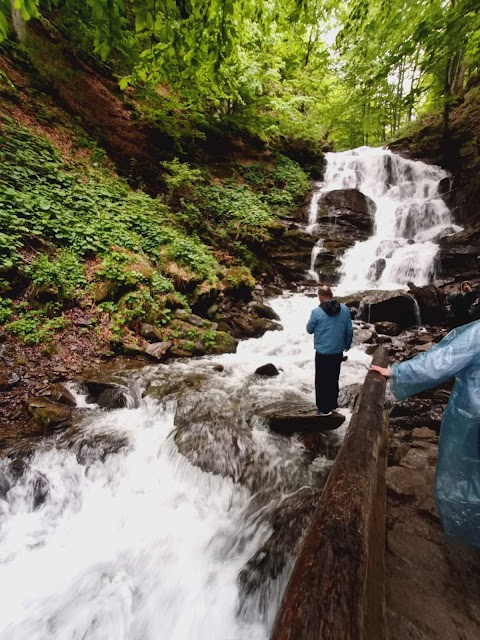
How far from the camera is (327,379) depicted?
4574 millimetres

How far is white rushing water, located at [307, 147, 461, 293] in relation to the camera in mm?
11812

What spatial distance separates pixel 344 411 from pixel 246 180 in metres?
13.1

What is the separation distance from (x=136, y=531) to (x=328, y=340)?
3.33 metres

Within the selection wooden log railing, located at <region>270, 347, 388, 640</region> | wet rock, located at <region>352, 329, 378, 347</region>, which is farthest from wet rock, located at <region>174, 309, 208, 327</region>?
wooden log railing, located at <region>270, 347, 388, 640</region>

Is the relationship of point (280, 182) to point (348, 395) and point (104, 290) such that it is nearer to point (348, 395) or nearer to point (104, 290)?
point (104, 290)

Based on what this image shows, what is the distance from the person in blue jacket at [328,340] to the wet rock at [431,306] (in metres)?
6.04

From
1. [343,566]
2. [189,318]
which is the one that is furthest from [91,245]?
[343,566]

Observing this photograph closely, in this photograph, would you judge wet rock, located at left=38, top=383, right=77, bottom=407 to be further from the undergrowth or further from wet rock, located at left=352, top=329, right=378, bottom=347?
wet rock, located at left=352, top=329, right=378, bottom=347

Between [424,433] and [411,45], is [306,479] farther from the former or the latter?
[411,45]

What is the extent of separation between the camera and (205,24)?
316 cm

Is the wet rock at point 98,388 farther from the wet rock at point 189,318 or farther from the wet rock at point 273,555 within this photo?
the wet rock at point 273,555

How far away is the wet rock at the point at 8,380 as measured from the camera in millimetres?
4391

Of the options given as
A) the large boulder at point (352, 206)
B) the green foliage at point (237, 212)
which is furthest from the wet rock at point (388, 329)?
the large boulder at point (352, 206)

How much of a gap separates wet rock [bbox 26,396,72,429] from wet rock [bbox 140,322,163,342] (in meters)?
2.44
